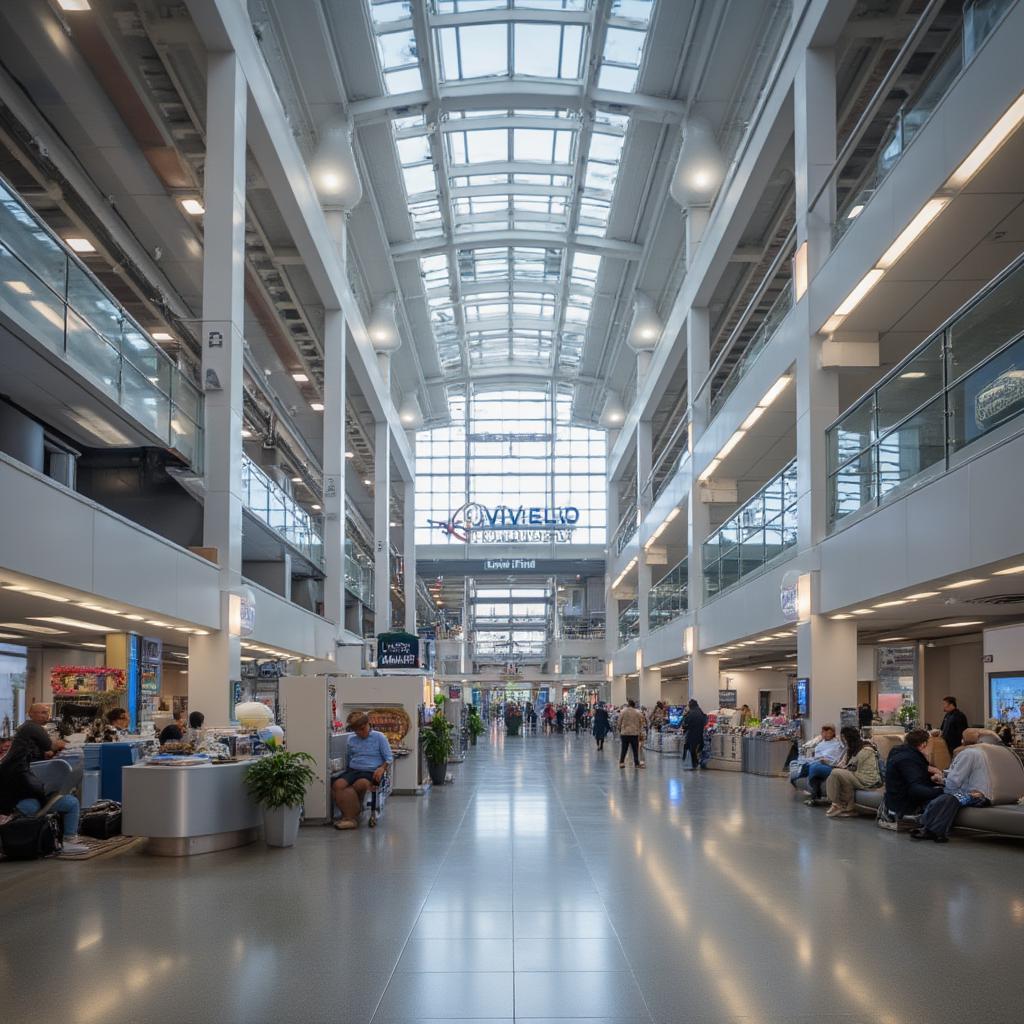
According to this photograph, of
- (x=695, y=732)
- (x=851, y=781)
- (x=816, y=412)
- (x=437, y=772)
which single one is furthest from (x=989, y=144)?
(x=695, y=732)

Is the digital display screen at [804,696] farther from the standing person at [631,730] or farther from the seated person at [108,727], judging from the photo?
the seated person at [108,727]

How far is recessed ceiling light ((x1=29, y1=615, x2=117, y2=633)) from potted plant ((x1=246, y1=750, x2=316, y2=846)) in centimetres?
638

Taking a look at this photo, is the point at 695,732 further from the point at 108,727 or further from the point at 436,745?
the point at 108,727

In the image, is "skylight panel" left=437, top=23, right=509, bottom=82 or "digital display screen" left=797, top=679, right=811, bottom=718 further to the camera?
"skylight panel" left=437, top=23, right=509, bottom=82

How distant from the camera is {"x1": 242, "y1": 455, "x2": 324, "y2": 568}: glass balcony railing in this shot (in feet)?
71.4

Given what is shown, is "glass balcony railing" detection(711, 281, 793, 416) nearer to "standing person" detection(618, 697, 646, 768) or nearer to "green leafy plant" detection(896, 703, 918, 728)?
"standing person" detection(618, 697, 646, 768)

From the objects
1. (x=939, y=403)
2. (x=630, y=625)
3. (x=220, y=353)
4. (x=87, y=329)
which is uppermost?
(x=220, y=353)

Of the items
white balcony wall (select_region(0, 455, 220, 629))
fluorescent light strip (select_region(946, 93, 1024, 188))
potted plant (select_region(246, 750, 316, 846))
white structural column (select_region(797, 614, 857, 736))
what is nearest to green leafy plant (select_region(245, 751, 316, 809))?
potted plant (select_region(246, 750, 316, 846))

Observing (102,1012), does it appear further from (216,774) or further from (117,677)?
(117,677)

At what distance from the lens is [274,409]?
1165 inches

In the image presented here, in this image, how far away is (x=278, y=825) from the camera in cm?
1081

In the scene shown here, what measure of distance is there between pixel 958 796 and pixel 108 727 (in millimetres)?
10146

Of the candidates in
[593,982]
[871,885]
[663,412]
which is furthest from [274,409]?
[593,982]

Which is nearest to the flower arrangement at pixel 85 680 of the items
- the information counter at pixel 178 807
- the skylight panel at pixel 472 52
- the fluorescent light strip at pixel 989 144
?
the information counter at pixel 178 807
